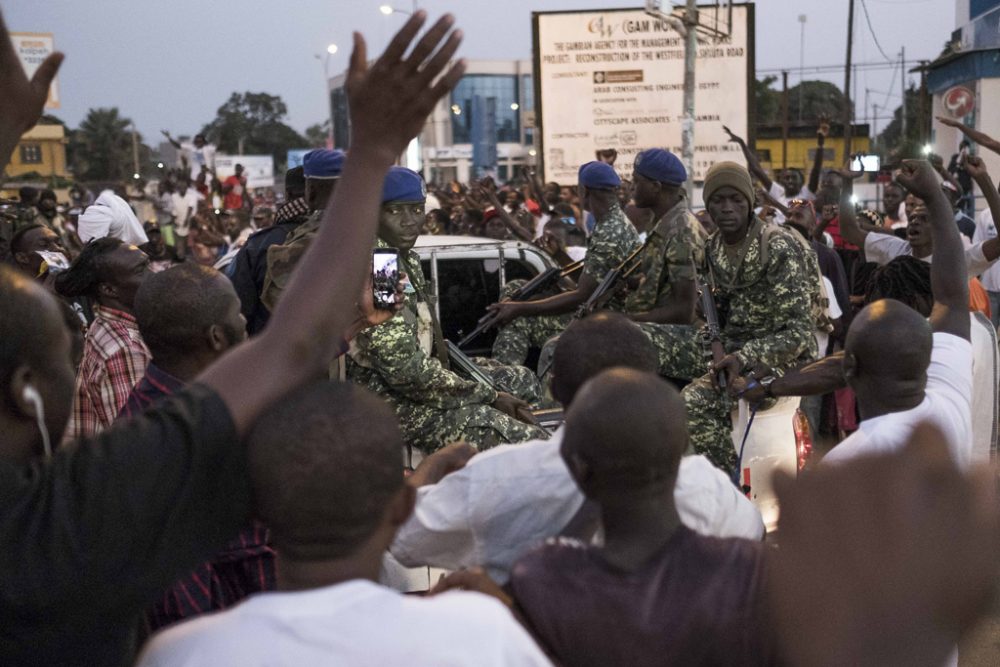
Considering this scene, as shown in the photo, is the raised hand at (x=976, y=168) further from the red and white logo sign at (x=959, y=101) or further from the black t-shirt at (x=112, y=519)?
the red and white logo sign at (x=959, y=101)

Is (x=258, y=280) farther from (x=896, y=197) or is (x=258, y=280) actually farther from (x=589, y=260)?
(x=896, y=197)

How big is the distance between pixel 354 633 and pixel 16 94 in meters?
1.09

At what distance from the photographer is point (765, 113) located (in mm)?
68875

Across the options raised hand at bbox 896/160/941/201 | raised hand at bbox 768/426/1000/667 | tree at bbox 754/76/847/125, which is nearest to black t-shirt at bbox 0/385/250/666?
raised hand at bbox 768/426/1000/667

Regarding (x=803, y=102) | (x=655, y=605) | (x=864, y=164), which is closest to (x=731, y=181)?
(x=864, y=164)

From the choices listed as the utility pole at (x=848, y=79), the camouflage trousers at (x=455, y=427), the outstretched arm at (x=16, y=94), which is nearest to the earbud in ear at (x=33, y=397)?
the outstretched arm at (x=16, y=94)

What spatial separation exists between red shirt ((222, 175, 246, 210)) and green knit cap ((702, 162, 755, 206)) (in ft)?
58.2

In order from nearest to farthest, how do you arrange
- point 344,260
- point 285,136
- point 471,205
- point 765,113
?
point 344,260 < point 471,205 < point 765,113 < point 285,136

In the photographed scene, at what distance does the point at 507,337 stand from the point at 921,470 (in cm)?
535

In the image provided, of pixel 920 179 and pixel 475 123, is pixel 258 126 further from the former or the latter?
pixel 920 179

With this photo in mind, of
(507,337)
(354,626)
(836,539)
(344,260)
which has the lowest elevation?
(507,337)

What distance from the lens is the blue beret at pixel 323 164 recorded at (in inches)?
201

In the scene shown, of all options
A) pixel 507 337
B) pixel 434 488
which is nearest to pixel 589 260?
pixel 507 337

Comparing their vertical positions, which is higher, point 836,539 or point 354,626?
point 836,539
